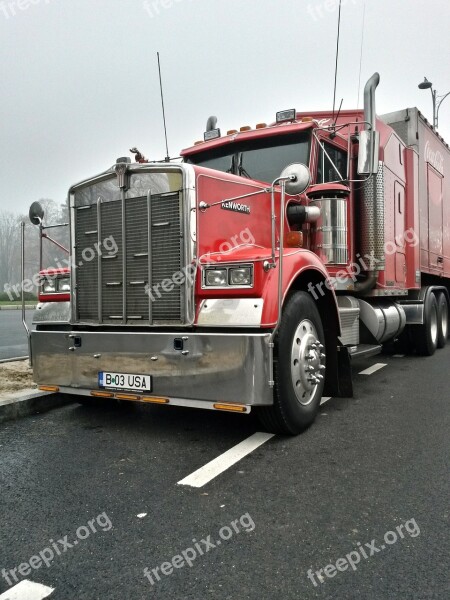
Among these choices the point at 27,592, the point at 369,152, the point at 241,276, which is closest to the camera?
the point at 27,592

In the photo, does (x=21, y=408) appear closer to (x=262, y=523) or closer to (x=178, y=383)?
(x=178, y=383)

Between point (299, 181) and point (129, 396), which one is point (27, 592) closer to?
point (129, 396)

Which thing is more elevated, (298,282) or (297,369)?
(298,282)

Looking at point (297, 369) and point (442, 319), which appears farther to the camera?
point (442, 319)

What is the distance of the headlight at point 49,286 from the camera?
4707mm

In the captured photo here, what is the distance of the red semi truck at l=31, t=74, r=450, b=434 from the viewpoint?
3656 mm

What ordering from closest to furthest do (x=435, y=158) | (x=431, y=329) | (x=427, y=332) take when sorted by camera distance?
(x=427, y=332) → (x=431, y=329) → (x=435, y=158)

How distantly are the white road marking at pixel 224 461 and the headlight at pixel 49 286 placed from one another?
224cm

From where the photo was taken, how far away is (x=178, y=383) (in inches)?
147

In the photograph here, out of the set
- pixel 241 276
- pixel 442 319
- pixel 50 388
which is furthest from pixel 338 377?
pixel 442 319

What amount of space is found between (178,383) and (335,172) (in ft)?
10.2

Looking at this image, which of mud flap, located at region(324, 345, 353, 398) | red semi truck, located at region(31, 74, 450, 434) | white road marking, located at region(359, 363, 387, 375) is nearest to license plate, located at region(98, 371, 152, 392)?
red semi truck, located at region(31, 74, 450, 434)

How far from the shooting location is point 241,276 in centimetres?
370

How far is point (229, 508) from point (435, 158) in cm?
790
